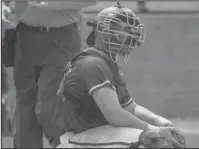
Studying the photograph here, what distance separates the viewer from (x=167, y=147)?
3.65m

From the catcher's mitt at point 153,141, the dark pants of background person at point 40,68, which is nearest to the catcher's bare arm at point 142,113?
the catcher's mitt at point 153,141

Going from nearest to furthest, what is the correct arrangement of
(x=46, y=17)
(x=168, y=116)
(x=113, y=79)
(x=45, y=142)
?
(x=113, y=79) < (x=46, y=17) < (x=45, y=142) < (x=168, y=116)

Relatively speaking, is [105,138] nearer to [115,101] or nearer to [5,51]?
[115,101]

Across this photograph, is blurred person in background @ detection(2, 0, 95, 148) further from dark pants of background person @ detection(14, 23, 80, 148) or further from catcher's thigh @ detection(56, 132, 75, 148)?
catcher's thigh @ detection(56, 132, 75, 148)

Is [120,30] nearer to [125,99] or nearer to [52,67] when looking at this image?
[125,99]

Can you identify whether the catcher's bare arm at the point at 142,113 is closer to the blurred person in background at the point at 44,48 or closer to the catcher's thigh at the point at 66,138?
the catcher's thigh at the point at 66,138

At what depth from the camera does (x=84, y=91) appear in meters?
3.79

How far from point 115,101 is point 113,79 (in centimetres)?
20

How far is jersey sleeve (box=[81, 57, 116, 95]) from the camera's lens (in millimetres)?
3729

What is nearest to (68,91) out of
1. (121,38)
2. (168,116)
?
(121,38)

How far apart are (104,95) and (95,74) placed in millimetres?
127

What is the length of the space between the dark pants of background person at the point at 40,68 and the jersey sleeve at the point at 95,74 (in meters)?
0.96

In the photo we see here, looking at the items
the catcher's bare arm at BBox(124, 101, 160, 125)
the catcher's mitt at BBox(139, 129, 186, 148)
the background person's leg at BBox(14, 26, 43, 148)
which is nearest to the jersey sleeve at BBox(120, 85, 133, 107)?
the catcher's bare arm at BBox(124, 101, 160, 125)

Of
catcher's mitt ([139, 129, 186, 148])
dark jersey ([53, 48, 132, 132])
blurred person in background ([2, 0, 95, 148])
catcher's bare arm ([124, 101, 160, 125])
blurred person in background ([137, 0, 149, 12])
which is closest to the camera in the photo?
catcher's mitt ([139, 129, 186, 148])
